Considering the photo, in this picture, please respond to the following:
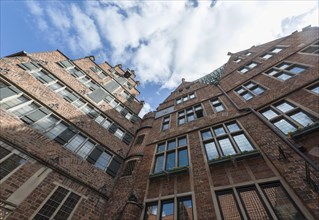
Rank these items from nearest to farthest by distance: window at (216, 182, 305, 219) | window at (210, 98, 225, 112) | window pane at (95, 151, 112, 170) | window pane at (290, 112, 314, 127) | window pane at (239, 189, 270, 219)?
window at (216, 182, 305, 219), window pane at (239, 189, 270, 219), window pane at (290, 112, 314, 127), window pane at (95, 151, 112, 170), window at (210, 98, 225, 112)

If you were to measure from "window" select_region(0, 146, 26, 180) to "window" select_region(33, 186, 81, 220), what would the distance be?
5.92ft

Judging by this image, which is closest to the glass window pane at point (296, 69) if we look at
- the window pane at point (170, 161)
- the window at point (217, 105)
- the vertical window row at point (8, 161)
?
the window at point (217, 105)

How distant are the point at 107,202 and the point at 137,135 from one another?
19.3 ft

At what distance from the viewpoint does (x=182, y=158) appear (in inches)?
356

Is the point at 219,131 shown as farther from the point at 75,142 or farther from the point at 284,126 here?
the point at 75,142

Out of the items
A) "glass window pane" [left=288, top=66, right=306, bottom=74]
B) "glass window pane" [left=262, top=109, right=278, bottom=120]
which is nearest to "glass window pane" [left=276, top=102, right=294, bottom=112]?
"glass window pane" [left=262, top=109, right=278, bottom=120]

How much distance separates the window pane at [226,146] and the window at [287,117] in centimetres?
214

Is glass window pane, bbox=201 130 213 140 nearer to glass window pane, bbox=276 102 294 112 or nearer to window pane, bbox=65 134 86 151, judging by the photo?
glass window pane, bbox=276 102 294 112

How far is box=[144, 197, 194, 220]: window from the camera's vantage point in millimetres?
6277

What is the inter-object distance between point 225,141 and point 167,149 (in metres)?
3.49

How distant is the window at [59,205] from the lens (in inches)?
251

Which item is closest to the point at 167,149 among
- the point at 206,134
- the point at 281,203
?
the point at 206,134

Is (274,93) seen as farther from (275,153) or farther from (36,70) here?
(36,70)

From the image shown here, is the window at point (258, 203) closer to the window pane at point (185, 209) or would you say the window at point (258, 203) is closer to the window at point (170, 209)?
the window pane at point (185, 209)
